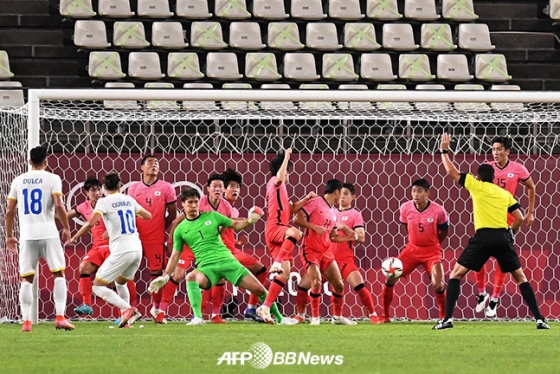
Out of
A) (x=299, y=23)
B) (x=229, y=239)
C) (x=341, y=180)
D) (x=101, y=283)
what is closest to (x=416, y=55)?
(x=299, y=23)

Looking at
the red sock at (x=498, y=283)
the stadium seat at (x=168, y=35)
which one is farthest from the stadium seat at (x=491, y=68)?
the red sock at (x=498, y=283)

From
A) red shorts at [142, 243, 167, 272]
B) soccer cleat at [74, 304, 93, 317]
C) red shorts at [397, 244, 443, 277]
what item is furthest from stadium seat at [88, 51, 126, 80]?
red shorts at [397, 244, 443, 277]

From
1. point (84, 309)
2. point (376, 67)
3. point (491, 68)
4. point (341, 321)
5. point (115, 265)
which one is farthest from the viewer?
point (491, 68)

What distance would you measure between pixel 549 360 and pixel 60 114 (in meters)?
8.02

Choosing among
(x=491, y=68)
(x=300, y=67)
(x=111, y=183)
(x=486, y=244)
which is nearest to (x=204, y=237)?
(x=111, y=183)

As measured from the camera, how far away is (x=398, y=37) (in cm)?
1934

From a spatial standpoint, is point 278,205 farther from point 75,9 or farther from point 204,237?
point 75,9

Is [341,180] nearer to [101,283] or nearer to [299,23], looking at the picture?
[101,283]

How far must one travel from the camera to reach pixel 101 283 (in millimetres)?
11867

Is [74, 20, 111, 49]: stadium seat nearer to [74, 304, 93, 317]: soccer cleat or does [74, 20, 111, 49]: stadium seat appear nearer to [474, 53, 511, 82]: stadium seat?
[474, 53, 511, 82]: stadium seat

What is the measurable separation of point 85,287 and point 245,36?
6.63 meters

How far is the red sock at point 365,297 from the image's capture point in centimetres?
1336

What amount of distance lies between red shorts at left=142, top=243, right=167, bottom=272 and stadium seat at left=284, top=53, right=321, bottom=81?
5.50 m

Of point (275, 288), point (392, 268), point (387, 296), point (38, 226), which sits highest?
point (38, 226)
